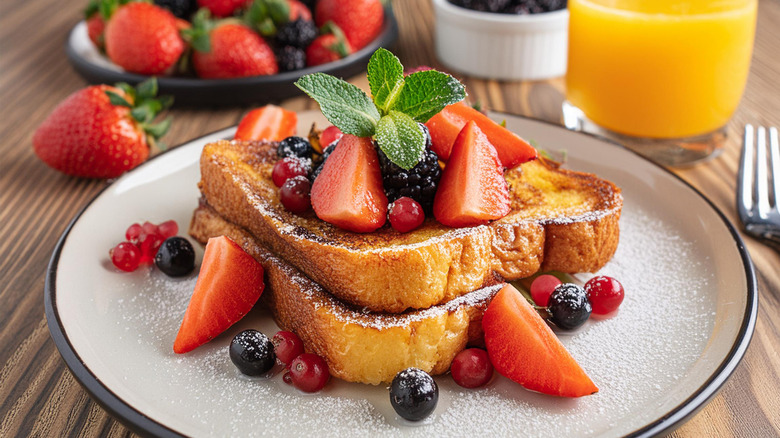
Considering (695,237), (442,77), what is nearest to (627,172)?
(695,237)

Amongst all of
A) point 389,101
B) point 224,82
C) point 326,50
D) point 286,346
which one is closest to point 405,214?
point 389,101

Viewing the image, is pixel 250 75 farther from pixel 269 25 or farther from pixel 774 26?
pixel 774 26

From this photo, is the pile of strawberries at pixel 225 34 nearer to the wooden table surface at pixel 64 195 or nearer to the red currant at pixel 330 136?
the wooden table surface at pixel 64 195

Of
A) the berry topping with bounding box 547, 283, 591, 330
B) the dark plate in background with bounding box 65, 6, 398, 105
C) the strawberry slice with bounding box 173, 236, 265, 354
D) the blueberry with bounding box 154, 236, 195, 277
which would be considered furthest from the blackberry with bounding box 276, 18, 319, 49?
the berry topping with bounding box 547, 283, 591, 330

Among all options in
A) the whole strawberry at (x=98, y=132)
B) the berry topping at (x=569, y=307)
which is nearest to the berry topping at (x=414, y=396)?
the berry topping at (x=569, y=307)

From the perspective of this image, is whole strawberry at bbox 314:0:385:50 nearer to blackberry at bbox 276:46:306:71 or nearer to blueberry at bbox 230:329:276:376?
blackberry at bbox 276:46:306:71

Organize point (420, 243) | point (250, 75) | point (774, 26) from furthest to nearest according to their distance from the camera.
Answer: point (774, 26) → point (250, 75) → point (420, 243)
